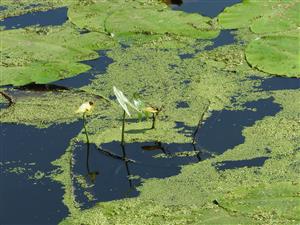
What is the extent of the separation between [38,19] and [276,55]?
70.5 inches

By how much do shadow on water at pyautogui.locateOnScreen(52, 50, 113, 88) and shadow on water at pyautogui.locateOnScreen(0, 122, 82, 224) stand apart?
470 mm

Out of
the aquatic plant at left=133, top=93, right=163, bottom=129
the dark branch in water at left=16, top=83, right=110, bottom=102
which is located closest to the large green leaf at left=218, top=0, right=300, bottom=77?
the aquatic plant at left=133, top=93, right=163, bottom=129

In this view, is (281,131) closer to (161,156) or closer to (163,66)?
(161,156)

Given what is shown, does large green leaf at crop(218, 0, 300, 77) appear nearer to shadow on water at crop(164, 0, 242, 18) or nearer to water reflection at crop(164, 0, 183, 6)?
shadow on water at crop(164, 0, 242, 18)

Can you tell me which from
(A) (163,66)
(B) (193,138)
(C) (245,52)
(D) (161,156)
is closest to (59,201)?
(D) (161,156)

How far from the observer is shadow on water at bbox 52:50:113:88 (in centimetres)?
390

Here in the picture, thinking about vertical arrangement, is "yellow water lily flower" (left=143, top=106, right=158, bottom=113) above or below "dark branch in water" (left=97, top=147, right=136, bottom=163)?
above

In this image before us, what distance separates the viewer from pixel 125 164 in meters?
3.14

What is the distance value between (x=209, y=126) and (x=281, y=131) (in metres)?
0.34

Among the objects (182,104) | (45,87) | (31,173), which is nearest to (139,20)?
(45,87)

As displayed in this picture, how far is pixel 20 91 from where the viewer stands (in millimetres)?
3850

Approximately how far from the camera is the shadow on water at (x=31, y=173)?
282cm

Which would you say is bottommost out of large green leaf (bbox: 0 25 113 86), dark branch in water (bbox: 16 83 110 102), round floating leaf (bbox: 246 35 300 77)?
dark branch in water (bbox: 16 83 110 102)

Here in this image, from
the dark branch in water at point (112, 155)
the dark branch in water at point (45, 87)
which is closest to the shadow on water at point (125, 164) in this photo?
the dark branch in water at point (112, 155)
